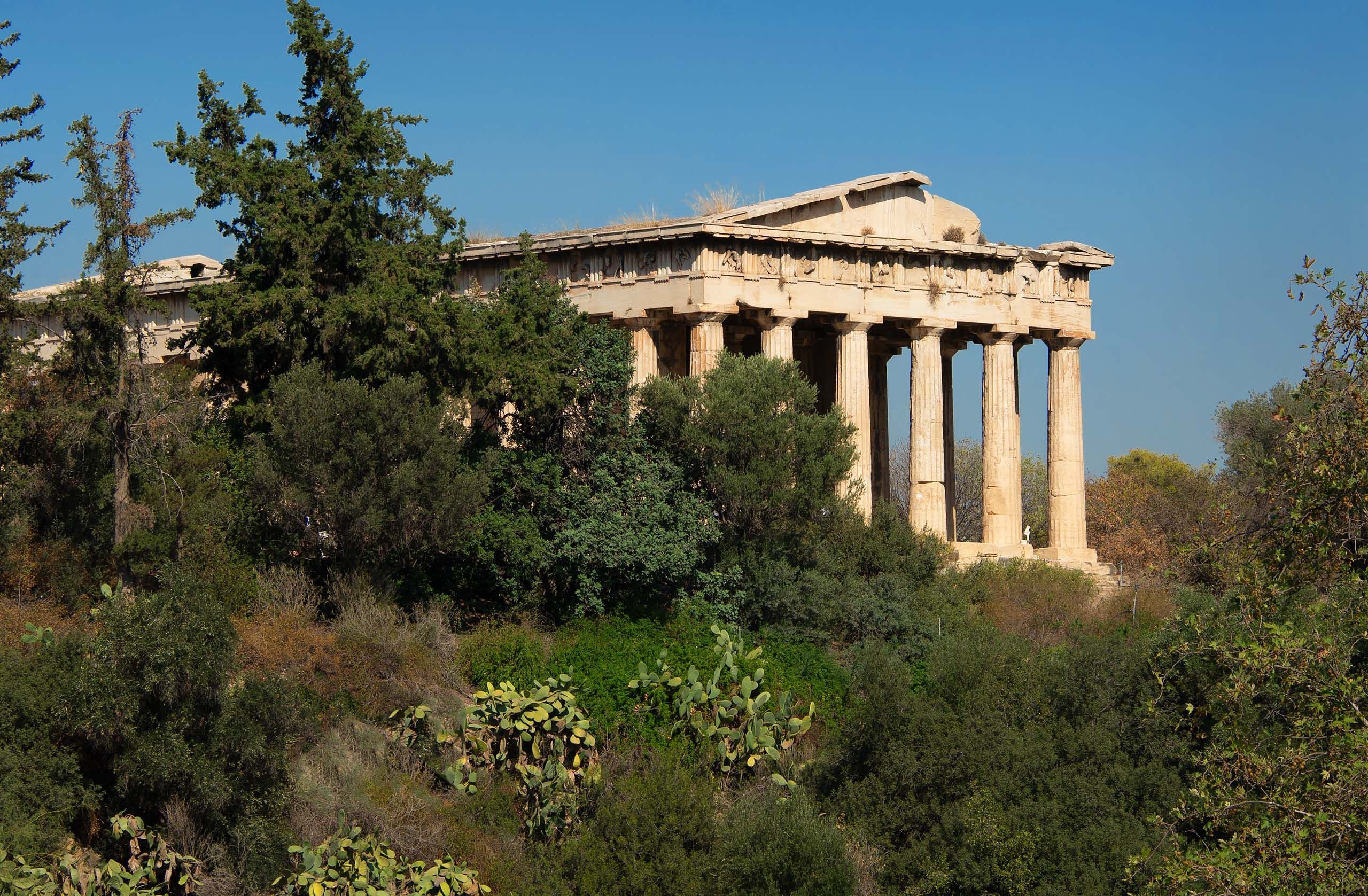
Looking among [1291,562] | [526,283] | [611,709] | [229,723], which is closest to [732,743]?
[611,709]

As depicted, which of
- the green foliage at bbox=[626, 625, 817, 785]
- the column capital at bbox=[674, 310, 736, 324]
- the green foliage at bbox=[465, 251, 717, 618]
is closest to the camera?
the green foliage at bbox=[626, 625, 817, 785]

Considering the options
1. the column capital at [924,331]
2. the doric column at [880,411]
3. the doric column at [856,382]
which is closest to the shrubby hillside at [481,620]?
the doric column at [856,382]

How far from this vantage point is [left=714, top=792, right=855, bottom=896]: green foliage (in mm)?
22875

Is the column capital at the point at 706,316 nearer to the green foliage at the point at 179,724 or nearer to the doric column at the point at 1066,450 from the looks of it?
the doric column at the point at 1066,450

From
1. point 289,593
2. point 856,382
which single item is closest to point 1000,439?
point 856,382

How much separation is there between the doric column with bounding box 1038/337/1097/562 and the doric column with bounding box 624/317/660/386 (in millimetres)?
8965

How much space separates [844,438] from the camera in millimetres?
31938

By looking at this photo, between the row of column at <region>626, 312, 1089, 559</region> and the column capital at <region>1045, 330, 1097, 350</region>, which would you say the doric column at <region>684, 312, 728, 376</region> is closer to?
the row of column at <region>626, 312, 1089, 559</region>

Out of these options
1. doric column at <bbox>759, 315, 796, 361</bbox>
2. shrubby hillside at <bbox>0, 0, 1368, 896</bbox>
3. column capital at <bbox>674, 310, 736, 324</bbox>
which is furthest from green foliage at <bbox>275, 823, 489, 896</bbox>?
doric column at <bbox>759, 315, 796, 361</bbox>

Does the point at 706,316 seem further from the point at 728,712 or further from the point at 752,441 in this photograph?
the point at 728,712

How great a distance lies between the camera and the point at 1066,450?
128 ft

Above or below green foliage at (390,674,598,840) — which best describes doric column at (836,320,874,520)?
above

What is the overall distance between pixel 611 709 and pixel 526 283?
8422mm

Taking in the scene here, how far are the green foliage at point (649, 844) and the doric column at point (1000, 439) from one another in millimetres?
15621
